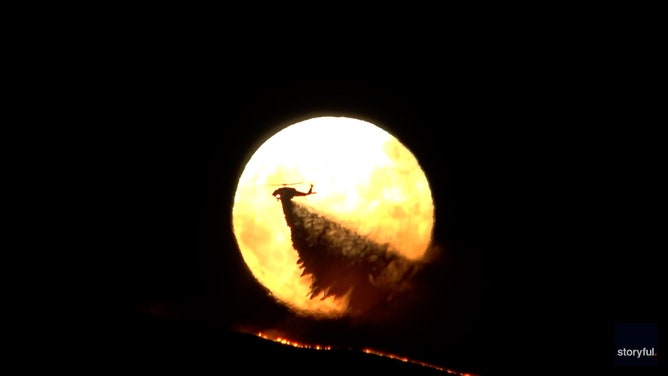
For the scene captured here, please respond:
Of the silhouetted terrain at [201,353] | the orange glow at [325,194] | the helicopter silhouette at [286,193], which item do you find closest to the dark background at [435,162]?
the orange glow at [325,194]

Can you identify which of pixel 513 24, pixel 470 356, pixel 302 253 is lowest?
pixel 470 356

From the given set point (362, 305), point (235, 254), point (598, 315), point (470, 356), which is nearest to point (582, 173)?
point (598, 315)

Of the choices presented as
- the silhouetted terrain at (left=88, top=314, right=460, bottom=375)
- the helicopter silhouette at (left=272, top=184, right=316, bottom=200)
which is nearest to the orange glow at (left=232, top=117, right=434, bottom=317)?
the helicopter silhouette at (left=272, top=184, right=316, bottom=200)

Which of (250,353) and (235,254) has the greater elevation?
(235,254)

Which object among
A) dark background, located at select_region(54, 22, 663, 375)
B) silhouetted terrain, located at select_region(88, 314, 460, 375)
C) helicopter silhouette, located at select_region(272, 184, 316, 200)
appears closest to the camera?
silhouetted terrain, located at select_region(88, 314, 460, 375)

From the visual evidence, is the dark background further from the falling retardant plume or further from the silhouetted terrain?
the silhouetted terrain

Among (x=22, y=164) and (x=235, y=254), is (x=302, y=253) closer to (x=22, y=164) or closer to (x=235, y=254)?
(x=235, y=254)

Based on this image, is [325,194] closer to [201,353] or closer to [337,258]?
[337,258]
